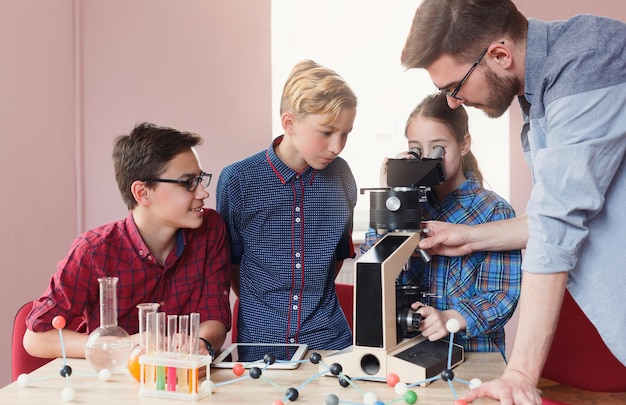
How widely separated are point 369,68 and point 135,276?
2.46m

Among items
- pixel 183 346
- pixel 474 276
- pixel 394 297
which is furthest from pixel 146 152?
pixel 474 276

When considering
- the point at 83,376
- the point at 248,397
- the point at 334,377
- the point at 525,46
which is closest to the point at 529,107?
the point at 525,46

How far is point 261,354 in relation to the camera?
1961 mm

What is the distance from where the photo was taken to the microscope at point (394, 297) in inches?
58.0

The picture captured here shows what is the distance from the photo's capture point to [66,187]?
3434 mm

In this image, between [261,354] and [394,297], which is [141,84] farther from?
[394,297]

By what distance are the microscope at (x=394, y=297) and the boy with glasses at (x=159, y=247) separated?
511 mm

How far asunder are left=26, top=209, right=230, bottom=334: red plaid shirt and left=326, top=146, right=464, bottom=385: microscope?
587 mm

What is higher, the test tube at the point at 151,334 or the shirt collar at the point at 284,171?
the shirt collar at the point at 284,171

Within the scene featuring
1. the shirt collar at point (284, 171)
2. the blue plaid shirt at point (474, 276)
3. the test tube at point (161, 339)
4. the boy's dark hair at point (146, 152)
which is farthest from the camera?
the shirt collar at point (284, 171)

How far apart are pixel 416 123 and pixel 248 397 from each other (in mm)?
941

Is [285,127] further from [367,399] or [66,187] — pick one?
[66,187]

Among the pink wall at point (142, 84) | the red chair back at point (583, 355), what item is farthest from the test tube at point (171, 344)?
the pink wall at point (142, 84)

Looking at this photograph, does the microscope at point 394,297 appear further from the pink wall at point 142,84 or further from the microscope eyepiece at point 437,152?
the pink wall at point 142,84
